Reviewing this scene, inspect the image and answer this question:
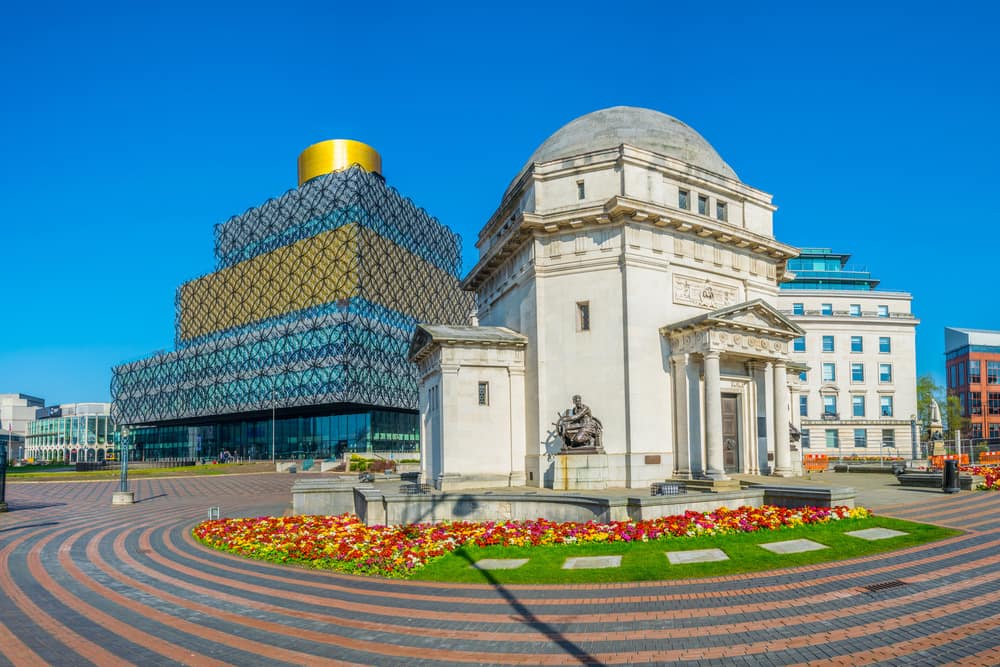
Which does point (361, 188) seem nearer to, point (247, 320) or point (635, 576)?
point (247, 320)

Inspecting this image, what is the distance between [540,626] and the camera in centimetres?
1063

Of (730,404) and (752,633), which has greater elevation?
(730,404)

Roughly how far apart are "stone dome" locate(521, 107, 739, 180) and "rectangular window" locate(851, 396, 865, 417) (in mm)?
45323

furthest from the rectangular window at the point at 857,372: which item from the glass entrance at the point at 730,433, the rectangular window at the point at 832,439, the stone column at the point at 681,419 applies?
the stone column at the point at 681,419

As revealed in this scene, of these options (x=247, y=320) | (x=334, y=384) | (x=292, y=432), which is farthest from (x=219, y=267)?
(x=334, y=384)

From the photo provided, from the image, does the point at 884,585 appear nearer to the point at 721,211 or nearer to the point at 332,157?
the point at 721,211

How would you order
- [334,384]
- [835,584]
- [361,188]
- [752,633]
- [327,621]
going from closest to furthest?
[752,633], [327,621], [835,584], [334,384], [361,188]

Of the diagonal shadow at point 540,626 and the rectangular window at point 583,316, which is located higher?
the rectangular window at point 583,316

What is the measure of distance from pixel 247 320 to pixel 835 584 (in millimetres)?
92287

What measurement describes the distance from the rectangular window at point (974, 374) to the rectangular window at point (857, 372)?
4244 cm

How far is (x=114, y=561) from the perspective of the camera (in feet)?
56.9

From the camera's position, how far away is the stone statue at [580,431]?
26125 millimetres

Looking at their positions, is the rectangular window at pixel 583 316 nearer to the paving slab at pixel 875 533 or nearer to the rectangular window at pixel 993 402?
the paving slab at pixel 875 533

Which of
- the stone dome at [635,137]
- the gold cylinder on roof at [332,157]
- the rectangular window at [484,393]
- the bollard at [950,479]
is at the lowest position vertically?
the bollard at [950,479]
